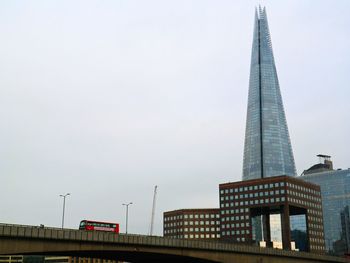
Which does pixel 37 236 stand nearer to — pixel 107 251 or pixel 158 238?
pixel 107 251

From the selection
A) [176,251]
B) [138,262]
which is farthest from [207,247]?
[138,262]

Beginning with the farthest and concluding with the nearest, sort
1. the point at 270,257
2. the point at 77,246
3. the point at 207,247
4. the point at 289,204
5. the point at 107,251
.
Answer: the point at 289,204
the point at 270,257
the point at 207,247
the point at 107,251
the point at 77,246

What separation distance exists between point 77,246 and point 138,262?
35.2m

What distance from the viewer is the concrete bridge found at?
Result: 7012 cm

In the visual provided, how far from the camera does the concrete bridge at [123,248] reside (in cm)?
7012

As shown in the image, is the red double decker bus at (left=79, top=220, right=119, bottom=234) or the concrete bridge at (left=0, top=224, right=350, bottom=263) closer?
the concrete bridge at (left=0, top=224, right=350, bottom=263)

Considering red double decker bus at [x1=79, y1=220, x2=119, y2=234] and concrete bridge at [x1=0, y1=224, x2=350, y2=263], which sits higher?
red double decker bus at [x1=79, y1=220, x2=119, y2=234]

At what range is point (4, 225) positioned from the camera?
2643 inches

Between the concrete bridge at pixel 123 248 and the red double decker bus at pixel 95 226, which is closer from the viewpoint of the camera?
the concrete bridge at pixel 123 248

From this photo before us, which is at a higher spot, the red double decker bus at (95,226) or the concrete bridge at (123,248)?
the red double decker bus at (95,226)

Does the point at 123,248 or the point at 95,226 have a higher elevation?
the point at 95,226

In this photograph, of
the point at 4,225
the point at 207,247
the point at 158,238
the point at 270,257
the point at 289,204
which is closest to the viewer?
the point at 4,225

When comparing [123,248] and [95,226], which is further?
[95,226]

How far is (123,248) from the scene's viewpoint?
3391 inches
